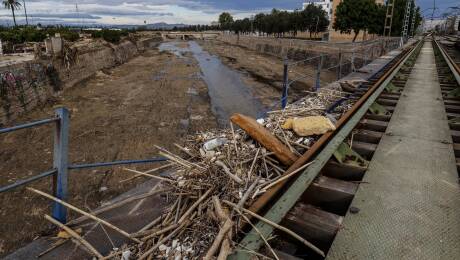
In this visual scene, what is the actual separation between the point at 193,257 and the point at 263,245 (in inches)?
21.7

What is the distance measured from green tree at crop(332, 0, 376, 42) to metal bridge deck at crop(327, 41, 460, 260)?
60.6 meters

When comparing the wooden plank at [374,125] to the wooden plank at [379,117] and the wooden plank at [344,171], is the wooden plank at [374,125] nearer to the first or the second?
the wooden plank at [379,117]

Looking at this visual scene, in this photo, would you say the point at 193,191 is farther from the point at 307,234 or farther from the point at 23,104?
the point at 23,104

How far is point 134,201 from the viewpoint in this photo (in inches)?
135

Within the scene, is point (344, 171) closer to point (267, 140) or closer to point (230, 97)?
point (267, 140)

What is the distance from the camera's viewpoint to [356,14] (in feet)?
193

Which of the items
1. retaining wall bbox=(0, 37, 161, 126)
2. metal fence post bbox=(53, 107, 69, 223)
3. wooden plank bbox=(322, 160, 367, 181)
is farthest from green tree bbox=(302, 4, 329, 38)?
metal fence post bbox=(53, 107, 69, 223)

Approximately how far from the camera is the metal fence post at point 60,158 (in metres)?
3.01

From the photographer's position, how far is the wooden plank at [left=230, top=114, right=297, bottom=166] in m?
3.92

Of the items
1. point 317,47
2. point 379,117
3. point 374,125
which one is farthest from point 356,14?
point 374,125

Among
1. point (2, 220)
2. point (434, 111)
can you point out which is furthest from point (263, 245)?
point (2, 220)

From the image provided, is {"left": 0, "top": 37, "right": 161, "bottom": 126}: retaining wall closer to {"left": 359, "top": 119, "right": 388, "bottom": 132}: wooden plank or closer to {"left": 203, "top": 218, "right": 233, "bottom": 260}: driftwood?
{"left": 359, "top": 119, "right": 388, "bottom": 132}: wooden plank

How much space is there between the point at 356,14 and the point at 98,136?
191 feet

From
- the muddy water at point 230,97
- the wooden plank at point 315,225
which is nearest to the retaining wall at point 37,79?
the muddy water at point 230,97
